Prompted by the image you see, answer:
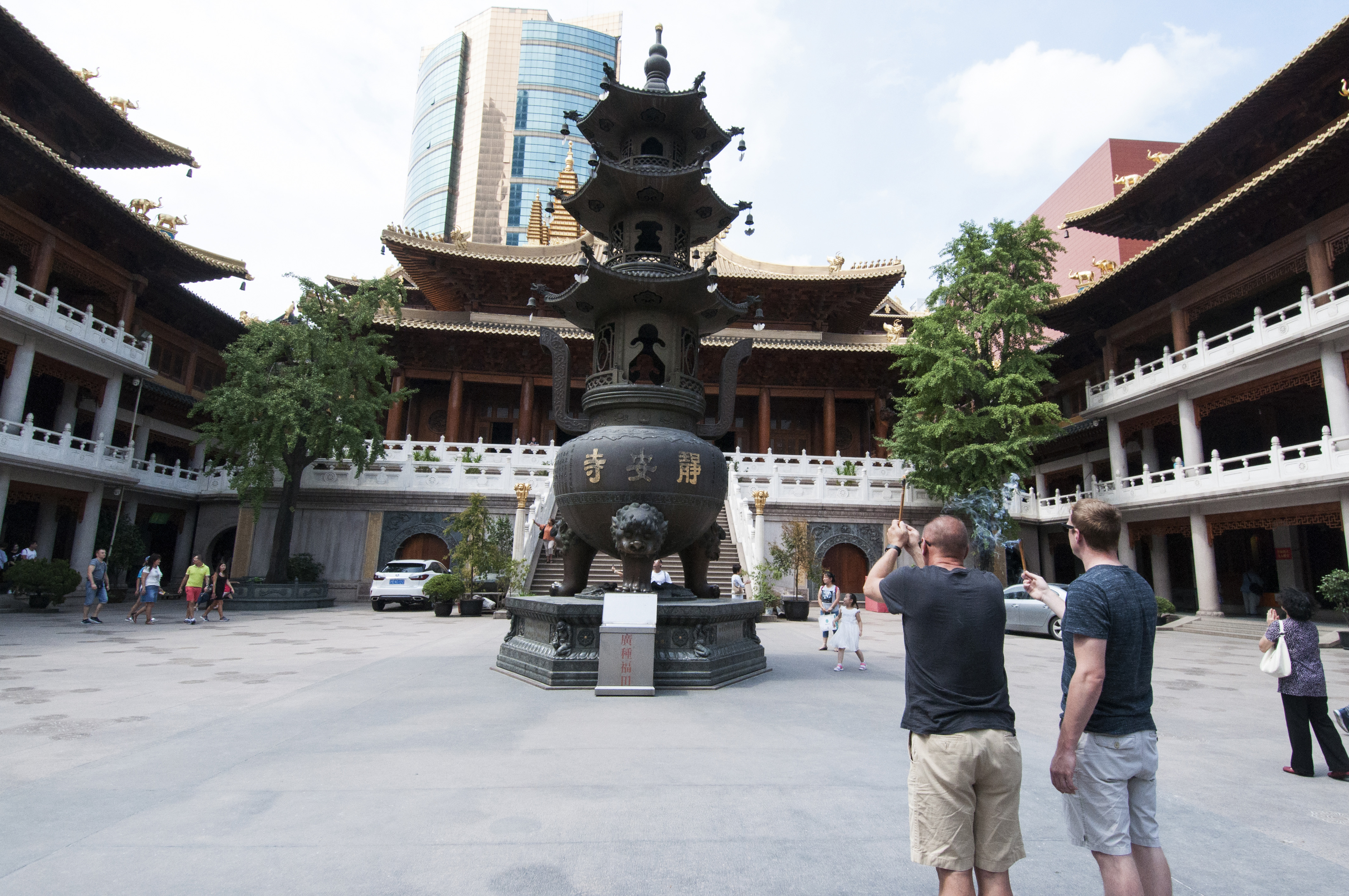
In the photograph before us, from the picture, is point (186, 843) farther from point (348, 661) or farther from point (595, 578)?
point (595, 578)

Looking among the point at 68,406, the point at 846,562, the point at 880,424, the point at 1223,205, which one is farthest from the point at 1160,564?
the point at 68,406

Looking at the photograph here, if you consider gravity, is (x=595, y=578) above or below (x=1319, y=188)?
below

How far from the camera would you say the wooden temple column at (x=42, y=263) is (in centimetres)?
1778

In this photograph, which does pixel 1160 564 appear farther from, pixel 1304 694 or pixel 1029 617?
pixel 1304 694

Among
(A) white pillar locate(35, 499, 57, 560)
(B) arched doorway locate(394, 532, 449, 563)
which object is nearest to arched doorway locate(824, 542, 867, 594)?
(B) arched doorway locate(394, 532, 449, 563)

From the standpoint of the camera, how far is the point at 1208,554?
17438 millimetres

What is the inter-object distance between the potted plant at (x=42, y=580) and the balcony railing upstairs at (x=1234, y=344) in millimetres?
27135

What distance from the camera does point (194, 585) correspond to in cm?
1354

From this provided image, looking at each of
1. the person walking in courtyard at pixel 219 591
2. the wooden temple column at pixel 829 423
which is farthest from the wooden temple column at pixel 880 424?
the person walking in courtyard at pixel 219 591

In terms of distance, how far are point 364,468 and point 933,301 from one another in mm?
17270

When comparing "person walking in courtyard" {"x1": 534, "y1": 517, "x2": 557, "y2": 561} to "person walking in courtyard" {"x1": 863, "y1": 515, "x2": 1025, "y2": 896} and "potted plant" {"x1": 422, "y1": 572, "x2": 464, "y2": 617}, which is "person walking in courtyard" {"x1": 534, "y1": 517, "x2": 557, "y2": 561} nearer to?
"potted plant" {"x1": 422, "y1": 572, "x2": 464, "y2": 617}

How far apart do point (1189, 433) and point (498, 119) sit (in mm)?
85126

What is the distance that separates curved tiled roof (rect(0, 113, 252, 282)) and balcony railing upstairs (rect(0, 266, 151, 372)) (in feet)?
8.42

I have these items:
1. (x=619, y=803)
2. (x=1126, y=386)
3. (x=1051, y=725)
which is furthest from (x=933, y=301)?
(x=619, y=803)
